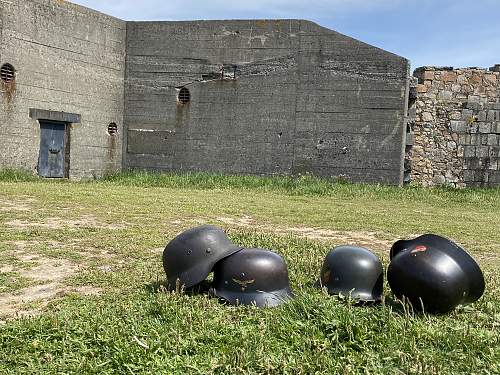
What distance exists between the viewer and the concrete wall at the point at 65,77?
590 inches

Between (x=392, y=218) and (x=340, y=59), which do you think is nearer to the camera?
(x=392, y=218)

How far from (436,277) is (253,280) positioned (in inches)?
51.8

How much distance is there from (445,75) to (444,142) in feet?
6.34

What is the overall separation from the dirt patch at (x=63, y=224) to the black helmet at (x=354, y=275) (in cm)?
413

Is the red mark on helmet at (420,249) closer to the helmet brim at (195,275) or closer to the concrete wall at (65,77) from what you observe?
the helmet brim at (195,275)

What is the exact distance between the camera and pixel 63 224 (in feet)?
26.6

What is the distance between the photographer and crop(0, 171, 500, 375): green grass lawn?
3.35m

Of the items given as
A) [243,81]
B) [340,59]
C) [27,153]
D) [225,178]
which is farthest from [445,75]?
[27,153]

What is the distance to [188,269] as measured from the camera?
4773 mm

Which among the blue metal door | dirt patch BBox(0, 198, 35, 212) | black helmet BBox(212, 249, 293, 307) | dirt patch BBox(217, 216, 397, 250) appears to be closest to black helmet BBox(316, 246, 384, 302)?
black helmet BBox(212, 249, 293, 307)

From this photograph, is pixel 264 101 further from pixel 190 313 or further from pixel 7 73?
pixel 190 313

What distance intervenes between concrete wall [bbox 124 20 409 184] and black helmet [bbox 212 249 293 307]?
12.3 metres

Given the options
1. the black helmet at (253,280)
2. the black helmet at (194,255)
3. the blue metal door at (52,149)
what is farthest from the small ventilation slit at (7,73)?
the black helmet at (253,280)

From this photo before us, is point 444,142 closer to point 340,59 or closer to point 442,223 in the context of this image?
point 340,59
